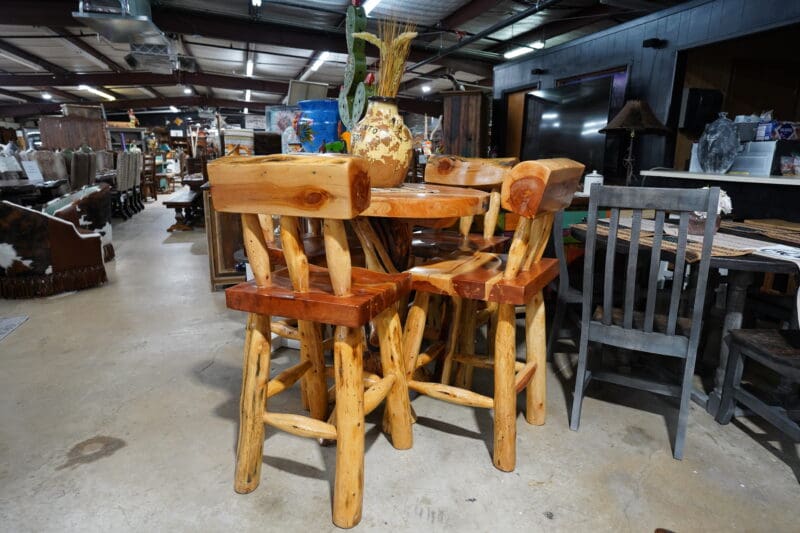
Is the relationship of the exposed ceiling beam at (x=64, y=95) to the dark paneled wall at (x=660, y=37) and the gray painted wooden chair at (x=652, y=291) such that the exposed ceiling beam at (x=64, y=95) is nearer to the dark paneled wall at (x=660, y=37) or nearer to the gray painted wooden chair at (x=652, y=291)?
the dark paneled wall at (x=660, y=37)

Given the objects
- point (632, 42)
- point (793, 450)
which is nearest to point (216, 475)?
point (793, 450)

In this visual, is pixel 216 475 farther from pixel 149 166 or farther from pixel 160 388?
pixel 149 166

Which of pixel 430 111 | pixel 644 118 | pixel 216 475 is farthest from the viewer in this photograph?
pixel 430 111

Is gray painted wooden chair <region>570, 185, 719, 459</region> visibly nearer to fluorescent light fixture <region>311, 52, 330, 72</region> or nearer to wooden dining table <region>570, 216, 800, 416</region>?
wooden dining table <region>570, 216, 800, 416</region>

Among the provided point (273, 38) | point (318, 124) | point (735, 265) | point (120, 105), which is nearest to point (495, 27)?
point (273, 38)

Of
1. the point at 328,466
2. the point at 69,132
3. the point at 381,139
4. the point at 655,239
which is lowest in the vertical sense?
the point at 328,466

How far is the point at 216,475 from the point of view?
159 cm

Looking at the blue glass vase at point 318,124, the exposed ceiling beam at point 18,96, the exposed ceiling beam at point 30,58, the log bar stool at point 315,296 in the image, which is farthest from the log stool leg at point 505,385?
the exposed ceiling beam at point 18,96

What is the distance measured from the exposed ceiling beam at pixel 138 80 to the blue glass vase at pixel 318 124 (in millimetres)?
8910

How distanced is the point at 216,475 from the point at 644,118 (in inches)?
159

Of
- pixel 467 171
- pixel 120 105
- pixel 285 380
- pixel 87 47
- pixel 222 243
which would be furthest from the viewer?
pixel 120 105

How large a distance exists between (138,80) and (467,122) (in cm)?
900

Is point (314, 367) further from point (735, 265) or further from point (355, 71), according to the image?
point (735, 265)

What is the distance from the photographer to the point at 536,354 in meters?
1.83
